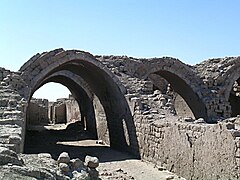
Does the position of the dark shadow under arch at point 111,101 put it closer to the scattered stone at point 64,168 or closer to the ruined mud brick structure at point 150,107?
the ruined mud brick structure at point 150,107

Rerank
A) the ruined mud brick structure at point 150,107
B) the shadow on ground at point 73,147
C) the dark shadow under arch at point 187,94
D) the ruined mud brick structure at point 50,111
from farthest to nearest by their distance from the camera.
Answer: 1. the ruined mud brick structure at point 50,111
2. the dark shadow under arch at point 187,94
3. the shadow on ground at point 73,147
4. the ruined mud brick structure at point 150,107

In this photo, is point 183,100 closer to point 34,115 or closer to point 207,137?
point 207,137

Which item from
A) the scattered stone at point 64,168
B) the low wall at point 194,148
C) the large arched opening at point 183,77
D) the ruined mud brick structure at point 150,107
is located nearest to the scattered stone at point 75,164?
the scattered stone at point 64,168

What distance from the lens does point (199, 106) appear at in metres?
14.7

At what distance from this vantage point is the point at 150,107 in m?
11.1

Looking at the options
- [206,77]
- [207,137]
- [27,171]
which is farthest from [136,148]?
[27,171]

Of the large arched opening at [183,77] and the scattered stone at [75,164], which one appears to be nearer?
the scattered stone at [75,164]

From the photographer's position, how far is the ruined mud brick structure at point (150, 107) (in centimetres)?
702

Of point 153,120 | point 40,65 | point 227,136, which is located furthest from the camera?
point 40,65

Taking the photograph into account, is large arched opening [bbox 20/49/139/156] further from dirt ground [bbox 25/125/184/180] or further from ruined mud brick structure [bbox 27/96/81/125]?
ruined mud brick structure [bbox 27/96/81/125]

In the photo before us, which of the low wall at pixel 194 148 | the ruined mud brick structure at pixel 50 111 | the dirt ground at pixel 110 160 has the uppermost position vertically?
the ruined mud brick structure at pixel 50 111

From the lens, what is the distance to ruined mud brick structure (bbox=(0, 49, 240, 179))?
7.02 m

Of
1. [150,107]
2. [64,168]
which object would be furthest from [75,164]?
[150,107]

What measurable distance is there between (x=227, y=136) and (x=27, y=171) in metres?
4.22
